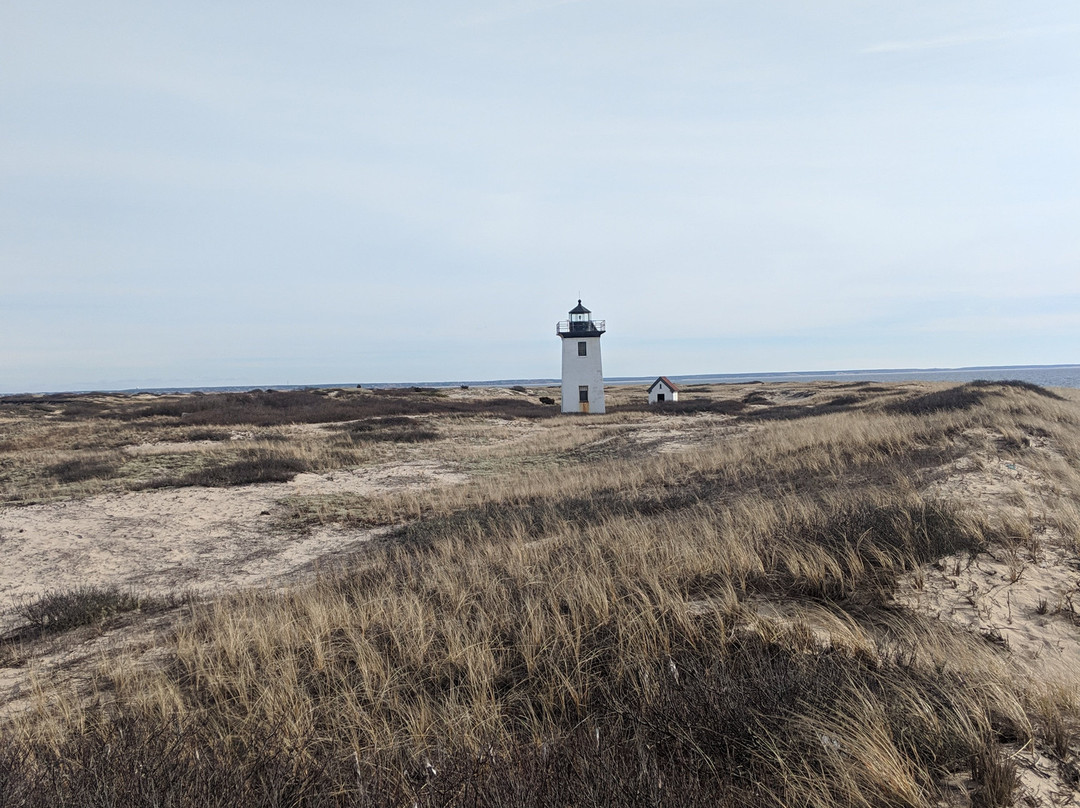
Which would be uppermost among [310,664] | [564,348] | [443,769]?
[564,348]

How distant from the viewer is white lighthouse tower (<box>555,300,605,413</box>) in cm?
4588

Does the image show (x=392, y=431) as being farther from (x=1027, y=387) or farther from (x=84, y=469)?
(x=1027, y=387)

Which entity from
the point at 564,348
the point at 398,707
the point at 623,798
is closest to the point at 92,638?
the point at 398,707

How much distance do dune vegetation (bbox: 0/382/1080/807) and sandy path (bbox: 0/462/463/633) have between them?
6.17ft

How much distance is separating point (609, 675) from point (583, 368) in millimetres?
42531

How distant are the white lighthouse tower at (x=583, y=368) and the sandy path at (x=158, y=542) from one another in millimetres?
29977

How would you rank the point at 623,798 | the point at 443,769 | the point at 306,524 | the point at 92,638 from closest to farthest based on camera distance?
the point at 623,798 < the point at 443,769 < the point at 92,638 < the point at 306,524

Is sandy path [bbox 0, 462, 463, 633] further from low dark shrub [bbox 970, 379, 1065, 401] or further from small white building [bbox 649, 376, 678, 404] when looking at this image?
small white building [bbox 649, 376, 678, 404]

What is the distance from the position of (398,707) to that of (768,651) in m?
2.45

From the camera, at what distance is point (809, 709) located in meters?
3.02

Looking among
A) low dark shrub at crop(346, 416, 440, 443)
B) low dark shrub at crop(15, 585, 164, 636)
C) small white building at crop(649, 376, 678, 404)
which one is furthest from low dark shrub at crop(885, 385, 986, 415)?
small white building at crop(649, 376, 678, 404)

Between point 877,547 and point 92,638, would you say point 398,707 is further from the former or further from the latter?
point 92,638

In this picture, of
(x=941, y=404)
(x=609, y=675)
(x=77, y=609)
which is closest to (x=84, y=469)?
(x=77, y=609)

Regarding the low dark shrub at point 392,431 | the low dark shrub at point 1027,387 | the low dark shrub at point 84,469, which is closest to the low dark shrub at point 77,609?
the low dark shrub at point 84,469
